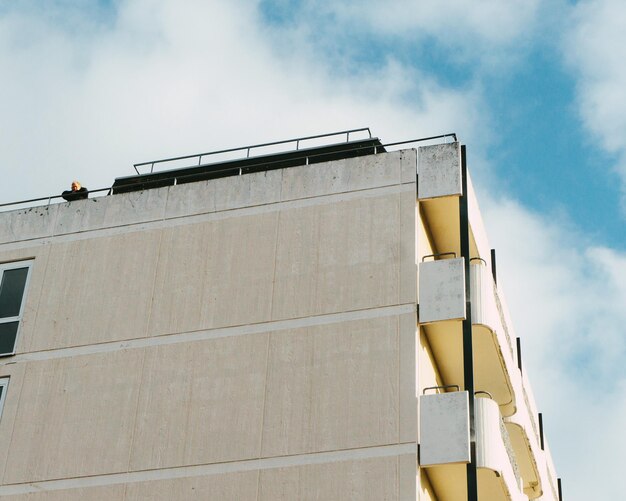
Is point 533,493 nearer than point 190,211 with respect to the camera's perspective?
No

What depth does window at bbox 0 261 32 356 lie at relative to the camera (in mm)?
29859

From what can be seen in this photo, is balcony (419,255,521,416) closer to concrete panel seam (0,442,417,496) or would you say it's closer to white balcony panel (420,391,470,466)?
white balcony panel (420,391,470,466)

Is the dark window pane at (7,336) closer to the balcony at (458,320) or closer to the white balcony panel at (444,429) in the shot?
the balcony at (458,320)

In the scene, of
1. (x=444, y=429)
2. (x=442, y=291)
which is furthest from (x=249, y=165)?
(x=444, y=429)

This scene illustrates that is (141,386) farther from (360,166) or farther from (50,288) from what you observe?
(360,166)

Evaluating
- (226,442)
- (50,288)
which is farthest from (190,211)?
(226,442)

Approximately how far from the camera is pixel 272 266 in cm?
2839

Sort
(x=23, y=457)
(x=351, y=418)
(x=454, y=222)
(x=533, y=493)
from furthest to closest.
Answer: (x=533, y=493) → (x=454, y=222) → (x=23, y=457) → (x=351, y=418)

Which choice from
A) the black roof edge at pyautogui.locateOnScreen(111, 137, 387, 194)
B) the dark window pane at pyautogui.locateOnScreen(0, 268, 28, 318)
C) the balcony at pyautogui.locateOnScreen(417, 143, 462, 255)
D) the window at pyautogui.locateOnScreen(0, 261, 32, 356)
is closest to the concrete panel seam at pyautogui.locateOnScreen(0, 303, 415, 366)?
the window at pyautogui.locateOnScreen(0, 261, 32, 356)

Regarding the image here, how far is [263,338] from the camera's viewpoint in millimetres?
27469

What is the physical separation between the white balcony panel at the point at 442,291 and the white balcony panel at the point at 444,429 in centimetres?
192

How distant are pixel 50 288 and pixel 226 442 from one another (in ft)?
22.1

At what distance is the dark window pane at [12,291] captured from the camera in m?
30.3

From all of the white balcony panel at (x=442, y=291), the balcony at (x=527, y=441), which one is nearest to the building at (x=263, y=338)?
A: the white balcony panel at (x=442, y=291)
